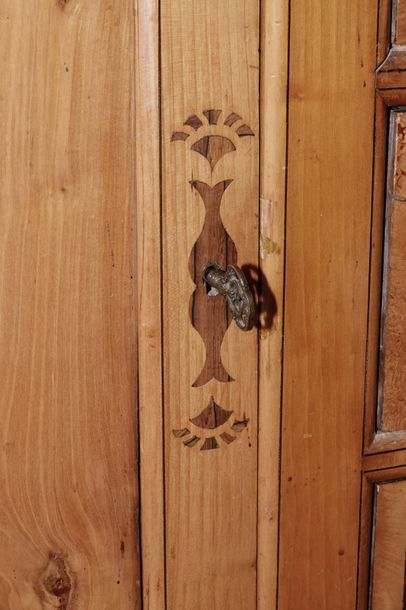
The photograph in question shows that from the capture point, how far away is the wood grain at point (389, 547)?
88cm

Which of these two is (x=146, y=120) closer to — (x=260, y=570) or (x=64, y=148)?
(x=64, y=148)

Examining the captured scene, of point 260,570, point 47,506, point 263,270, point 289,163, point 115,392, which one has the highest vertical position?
point 289,163

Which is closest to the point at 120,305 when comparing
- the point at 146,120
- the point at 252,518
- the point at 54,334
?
the point at 54,334

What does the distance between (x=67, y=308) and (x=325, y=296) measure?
27 centimetres

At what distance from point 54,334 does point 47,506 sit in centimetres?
17

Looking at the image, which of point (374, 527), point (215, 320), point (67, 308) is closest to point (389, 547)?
point (374, 527)

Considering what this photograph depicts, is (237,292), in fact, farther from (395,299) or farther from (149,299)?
(395,299)

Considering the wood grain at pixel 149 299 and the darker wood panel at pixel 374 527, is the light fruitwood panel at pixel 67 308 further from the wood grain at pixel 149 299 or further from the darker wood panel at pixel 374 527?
the darker wood panel at pixel 374 527

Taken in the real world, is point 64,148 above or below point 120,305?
above

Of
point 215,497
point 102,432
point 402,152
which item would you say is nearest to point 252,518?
point 215,497

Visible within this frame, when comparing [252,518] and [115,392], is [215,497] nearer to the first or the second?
[252,518]

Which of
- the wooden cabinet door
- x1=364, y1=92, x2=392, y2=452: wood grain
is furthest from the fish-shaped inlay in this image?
x1=364, y1=92, x2=392, y2=452: wood grain

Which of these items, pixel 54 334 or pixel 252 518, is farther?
pixel 252 518

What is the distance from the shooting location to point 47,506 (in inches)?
29.5
